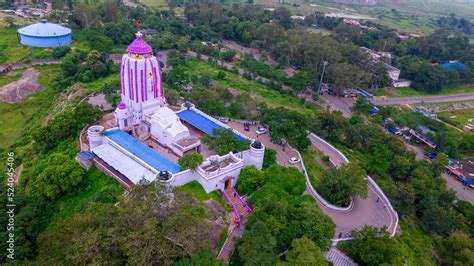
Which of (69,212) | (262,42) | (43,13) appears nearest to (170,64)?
(262,42)

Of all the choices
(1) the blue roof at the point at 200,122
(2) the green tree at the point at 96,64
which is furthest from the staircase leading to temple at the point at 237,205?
(2) the green tree at the point at 96,64

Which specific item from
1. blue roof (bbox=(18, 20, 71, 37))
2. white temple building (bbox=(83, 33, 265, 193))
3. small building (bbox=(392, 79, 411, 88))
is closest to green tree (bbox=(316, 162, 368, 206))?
white temple building (bbox=(83, 33, 265, 193))

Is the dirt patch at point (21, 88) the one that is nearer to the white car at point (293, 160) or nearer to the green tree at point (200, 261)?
the white car at point (293, 160)

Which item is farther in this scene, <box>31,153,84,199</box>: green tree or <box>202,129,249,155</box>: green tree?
<box>202,129,249,155</box>: green tree

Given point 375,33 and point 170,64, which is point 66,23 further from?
point 375,33

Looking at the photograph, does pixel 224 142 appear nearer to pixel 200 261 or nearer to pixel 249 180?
pixel 249 180

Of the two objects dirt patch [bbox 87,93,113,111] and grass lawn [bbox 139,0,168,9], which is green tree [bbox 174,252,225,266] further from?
grass lawn [bbox 139,0,168,9]
